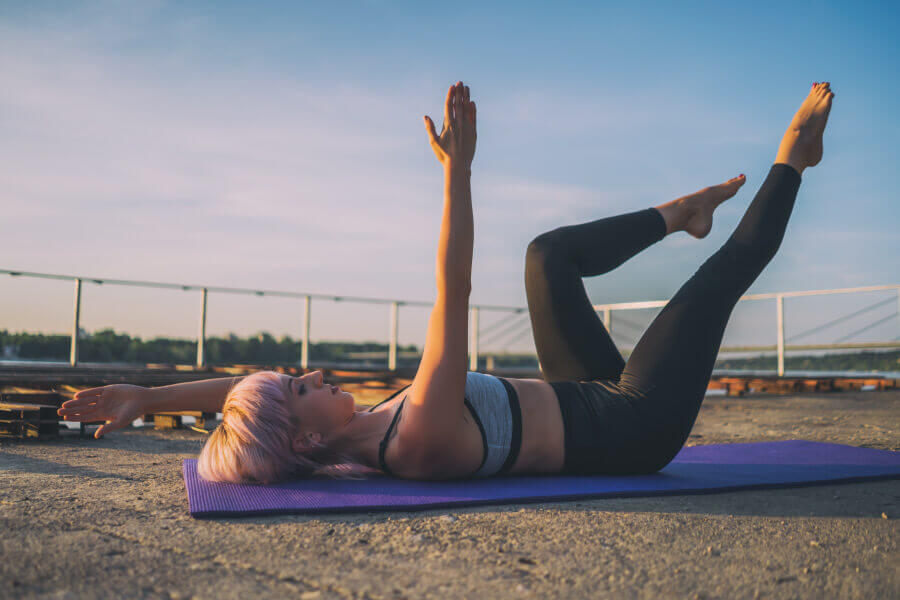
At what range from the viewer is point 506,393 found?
1557 millimetres

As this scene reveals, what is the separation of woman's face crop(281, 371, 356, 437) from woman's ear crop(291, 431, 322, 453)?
1 cm

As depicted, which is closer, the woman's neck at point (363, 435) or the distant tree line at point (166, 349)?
the woman's neck at point (363, 435)

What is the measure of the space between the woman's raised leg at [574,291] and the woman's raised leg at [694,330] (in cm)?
17

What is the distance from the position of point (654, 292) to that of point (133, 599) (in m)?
7.20

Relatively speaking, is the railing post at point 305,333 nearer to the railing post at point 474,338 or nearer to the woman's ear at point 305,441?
the railing post at point 474,338

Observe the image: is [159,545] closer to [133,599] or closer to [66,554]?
[66,554]

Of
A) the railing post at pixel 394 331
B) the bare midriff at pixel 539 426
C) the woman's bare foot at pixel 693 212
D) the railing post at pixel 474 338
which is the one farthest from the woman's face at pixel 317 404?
the railing post at pixel 474 338

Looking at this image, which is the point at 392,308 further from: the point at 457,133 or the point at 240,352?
the point at 457,133

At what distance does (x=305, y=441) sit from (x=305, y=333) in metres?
5.01

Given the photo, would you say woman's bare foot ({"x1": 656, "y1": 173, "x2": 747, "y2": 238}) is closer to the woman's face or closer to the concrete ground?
the concrete ground

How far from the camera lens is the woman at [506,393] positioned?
137 centimetres

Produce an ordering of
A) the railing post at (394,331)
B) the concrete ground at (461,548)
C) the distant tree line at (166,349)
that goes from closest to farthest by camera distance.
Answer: the concrete ground at (461,548)
the distant tree line at (166,349)
the railing post at (394,331)

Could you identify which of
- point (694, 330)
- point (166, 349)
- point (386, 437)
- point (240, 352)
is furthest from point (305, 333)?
point (694, 330)

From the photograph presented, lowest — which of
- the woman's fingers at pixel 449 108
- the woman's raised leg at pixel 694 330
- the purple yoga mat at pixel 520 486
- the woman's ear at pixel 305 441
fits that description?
the purple yoga mat at pixel 520 486
